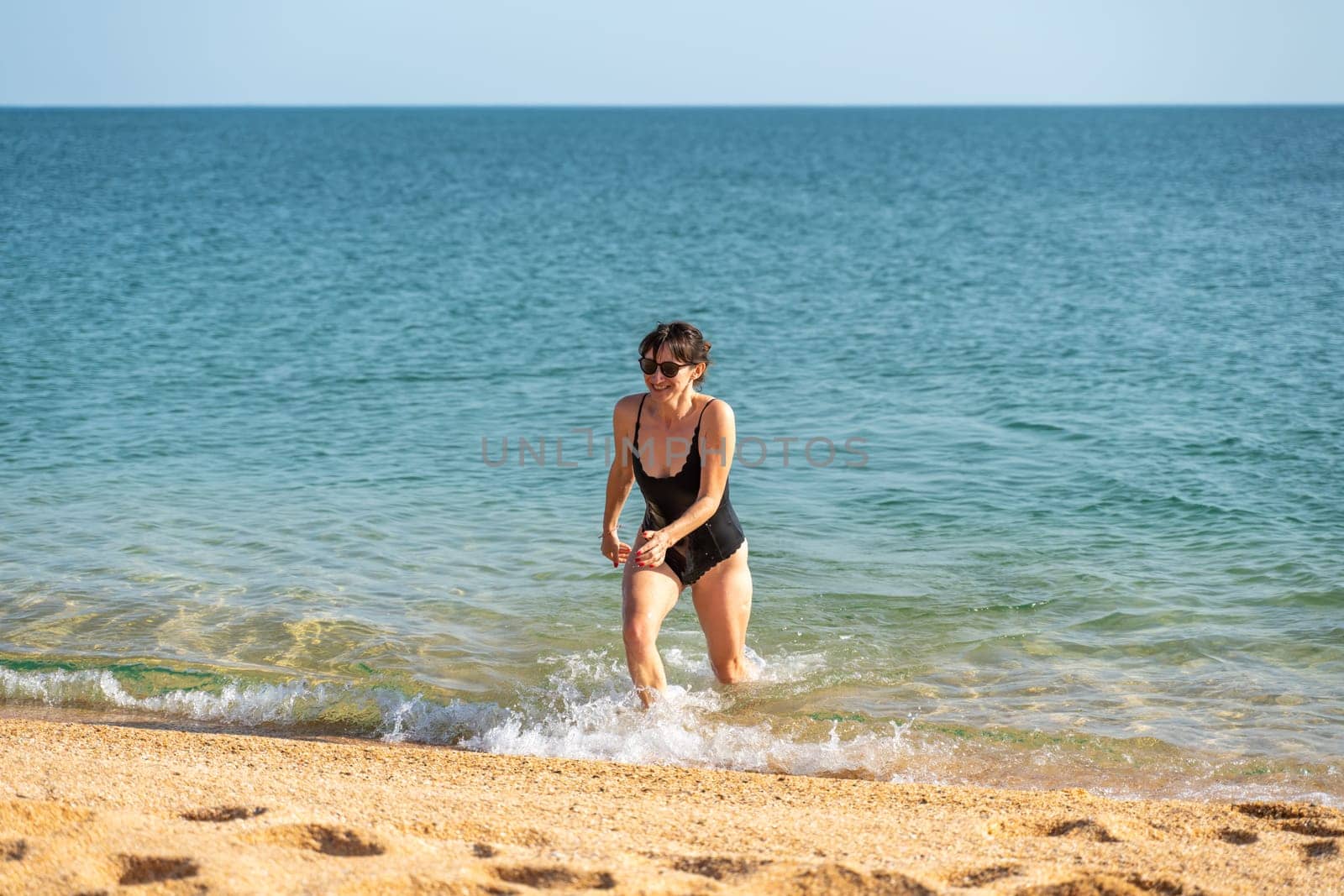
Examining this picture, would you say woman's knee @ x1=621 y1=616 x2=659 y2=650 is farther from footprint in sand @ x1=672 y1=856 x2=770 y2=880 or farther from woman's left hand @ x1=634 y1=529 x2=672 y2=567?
footprint in sand @ x1=672 y1=856 x2=770 y2=880

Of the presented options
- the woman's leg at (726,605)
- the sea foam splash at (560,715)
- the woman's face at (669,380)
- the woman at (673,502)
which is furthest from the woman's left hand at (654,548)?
the sea foam splash at (560,715)

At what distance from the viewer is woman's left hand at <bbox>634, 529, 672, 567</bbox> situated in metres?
5.31

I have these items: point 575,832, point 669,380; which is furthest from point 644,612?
point 575,832

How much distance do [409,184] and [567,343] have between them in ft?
113

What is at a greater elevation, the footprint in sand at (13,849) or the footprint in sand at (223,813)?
the footprint in sand at (13,849)

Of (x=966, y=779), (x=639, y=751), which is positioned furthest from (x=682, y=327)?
(x=966, y=779)

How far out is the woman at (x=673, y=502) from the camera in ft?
17.5

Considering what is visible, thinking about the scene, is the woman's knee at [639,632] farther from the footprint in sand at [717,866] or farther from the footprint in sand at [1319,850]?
the footprint in sand at [1319,850]

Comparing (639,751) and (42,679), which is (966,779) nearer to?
(639,751)

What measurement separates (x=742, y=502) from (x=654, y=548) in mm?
4795

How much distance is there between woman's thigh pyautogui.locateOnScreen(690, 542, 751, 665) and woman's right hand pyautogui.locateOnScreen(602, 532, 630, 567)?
Result: 1.16 ft

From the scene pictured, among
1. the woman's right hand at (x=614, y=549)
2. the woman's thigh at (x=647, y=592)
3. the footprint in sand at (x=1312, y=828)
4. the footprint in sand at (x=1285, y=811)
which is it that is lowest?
the footprint in sand at (x=1285, y=811)

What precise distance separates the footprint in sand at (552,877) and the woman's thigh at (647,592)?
6.46 ft

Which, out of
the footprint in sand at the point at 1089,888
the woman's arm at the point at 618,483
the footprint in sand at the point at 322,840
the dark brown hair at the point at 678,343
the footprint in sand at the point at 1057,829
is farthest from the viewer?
the woman's arm at the point at 618,483
